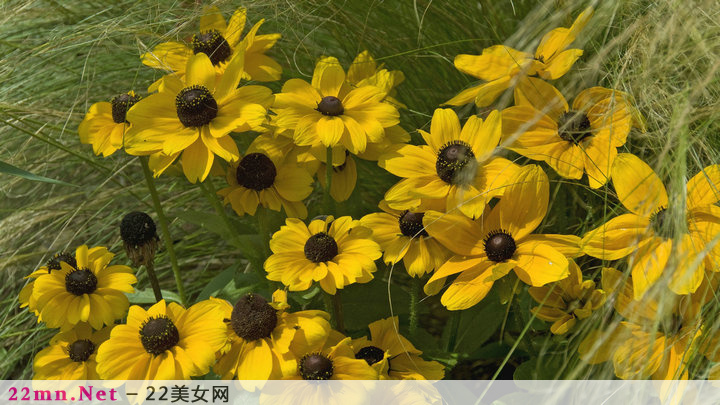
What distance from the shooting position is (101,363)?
0.78 metres

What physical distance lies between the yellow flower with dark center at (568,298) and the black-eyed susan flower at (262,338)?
0.80 feet

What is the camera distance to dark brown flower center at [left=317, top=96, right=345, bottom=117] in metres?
0.94

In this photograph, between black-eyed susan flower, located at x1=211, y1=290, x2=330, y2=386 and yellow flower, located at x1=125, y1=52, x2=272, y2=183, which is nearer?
black-eyed susan flower, located at x1=211, y1=290, x2=330, y2=386

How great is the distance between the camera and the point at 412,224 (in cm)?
89

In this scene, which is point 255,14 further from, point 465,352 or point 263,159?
point 465,352

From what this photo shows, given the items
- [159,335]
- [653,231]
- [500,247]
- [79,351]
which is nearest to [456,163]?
[500,247]

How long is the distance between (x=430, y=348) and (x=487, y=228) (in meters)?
0.20

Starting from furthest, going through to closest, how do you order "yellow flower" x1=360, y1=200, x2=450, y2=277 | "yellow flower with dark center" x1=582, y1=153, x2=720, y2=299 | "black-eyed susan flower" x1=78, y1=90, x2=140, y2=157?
"black-eyed susan flower" x1=78, y1=90, x2=140, y2=157
"yellow flower" x1=360, y1=200, x2=450, y2=277
"yellow flower with dark center" x1=582, y1=153, x2=720, y2=299

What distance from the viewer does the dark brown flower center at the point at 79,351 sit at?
914 millimetres

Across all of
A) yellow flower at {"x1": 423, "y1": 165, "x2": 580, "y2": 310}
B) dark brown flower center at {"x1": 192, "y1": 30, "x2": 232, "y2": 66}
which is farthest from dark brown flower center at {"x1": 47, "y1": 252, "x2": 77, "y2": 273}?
yellow flower at {"x1": 423, "y1": 165, "x2": 580, "y2": 310}

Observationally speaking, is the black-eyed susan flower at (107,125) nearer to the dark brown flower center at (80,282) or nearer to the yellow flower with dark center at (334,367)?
the dark brown flower center at (80,282)

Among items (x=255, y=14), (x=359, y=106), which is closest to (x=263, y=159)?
(x=359, y=106)

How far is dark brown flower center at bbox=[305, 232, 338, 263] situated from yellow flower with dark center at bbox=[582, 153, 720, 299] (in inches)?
10.8

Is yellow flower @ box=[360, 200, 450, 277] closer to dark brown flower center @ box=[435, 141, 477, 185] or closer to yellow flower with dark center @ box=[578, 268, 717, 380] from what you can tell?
dark brown flower center @ box=[435, 141, 477, 185]
